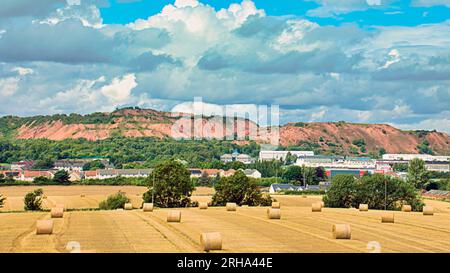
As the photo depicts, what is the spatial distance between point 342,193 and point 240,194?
14.7 m

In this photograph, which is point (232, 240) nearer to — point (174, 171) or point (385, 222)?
point (385, 222)

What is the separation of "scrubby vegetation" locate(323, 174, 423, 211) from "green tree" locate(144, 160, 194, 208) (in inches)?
777

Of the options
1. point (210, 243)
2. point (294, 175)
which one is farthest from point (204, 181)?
point (210, 243)

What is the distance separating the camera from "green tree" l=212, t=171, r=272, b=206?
274 feet

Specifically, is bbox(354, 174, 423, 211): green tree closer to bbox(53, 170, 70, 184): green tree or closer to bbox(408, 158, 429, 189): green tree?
bbox(408, 158, 429, 189): green tree

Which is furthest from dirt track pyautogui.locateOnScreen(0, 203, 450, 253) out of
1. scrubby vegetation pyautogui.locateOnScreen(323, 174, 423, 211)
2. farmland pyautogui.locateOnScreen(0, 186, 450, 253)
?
scrubby vegetation pyautogui.locateOnScreen(323, 174, 423, 211)

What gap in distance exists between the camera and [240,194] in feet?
275

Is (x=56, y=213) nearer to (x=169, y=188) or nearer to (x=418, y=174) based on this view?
(x=169, y=188)

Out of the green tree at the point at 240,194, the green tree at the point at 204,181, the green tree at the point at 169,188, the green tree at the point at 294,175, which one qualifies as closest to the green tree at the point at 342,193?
the green tree at the point at 240,194

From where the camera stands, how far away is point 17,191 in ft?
412

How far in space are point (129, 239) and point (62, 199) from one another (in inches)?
3139

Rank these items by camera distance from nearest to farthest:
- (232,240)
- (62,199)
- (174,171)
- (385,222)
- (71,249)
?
(71,249) < (232,240) < (385,222) < (174,171) < (62,199)

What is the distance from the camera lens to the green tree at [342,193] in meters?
89.9
